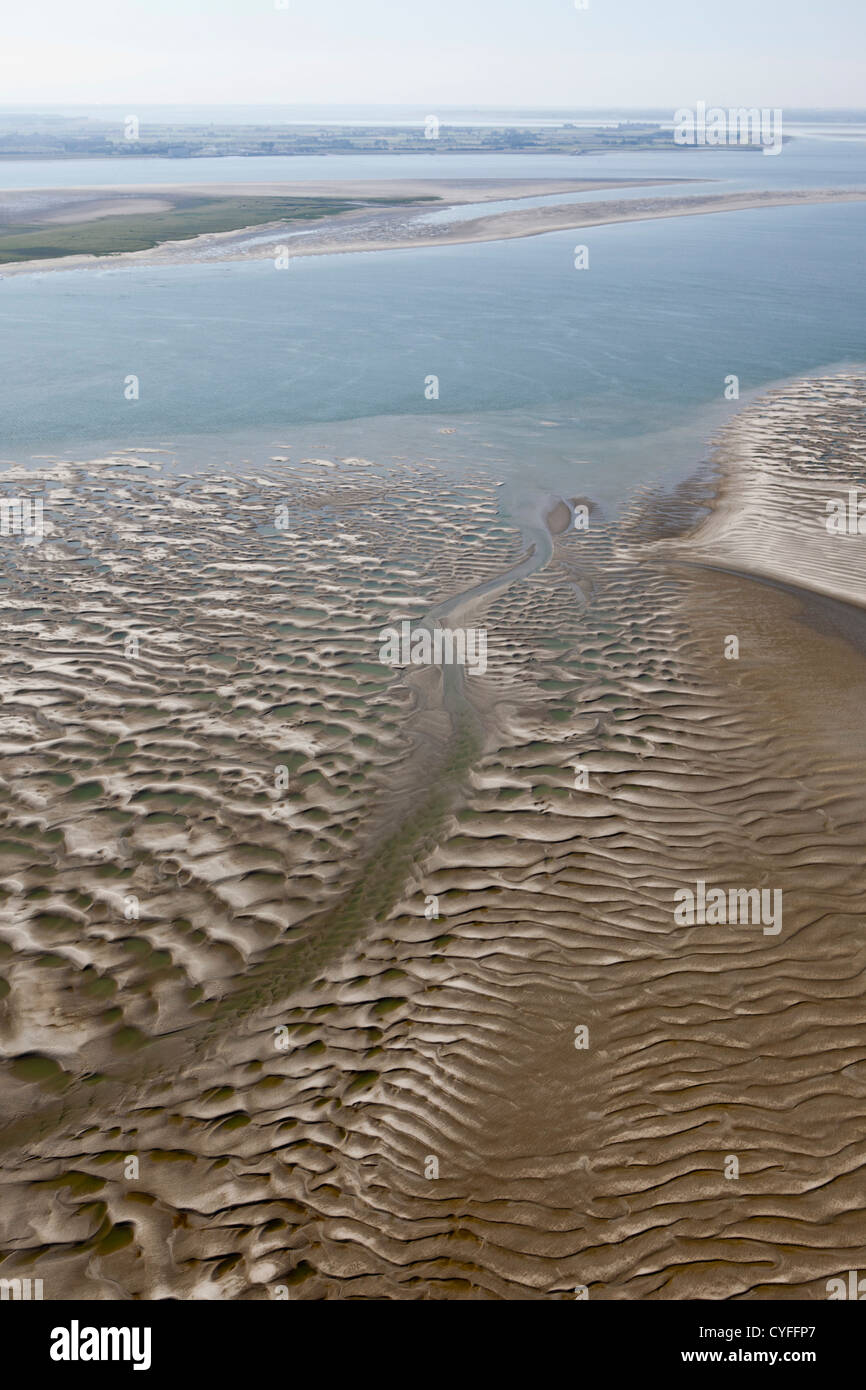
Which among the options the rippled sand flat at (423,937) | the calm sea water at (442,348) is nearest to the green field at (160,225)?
the calm sea water at (442,348)

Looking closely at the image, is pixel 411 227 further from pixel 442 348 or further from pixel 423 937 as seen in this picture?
pixel 423 937

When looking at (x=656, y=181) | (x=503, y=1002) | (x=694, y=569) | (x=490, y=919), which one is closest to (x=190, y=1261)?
(x=503, y=1002)

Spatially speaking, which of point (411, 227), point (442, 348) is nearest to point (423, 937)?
point (442, 348)

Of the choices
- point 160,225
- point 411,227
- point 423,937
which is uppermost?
point 411,227

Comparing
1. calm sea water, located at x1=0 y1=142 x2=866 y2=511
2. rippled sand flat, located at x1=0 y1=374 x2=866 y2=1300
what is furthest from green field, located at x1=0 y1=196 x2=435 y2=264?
rippled sand flat, located at x1=0 y1=374 x2=866 y2=1300

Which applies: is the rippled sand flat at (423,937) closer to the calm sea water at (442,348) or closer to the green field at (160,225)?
the calm sea water at (442,348)
